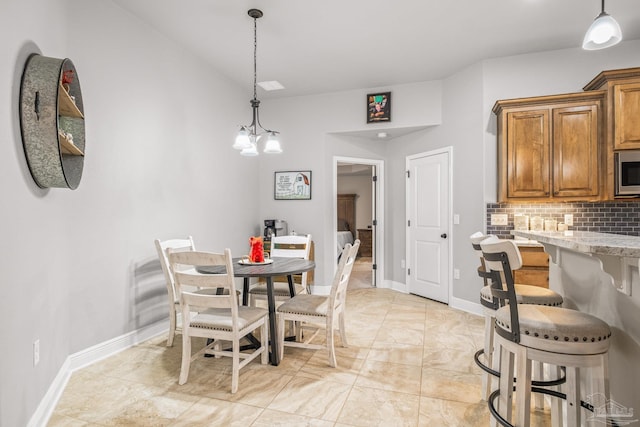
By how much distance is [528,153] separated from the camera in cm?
363

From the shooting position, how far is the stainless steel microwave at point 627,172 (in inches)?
126

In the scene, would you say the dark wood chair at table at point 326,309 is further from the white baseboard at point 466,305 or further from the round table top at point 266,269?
the white baseboard at point 466,305

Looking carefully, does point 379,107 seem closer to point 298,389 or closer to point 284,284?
point 284,284

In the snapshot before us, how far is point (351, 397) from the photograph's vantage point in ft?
7.27

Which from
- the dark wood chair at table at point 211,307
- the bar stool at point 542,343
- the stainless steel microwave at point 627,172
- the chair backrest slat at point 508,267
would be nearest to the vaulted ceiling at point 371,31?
the stainless steel microwave at point 627,172

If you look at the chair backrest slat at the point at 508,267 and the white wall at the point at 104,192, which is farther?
the white wall at the point at 104,192

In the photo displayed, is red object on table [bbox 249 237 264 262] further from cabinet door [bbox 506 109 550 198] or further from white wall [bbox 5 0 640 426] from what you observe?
cabinet door [bbox 506 109 550 198]

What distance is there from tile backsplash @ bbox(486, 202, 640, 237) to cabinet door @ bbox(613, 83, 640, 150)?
0.71 m

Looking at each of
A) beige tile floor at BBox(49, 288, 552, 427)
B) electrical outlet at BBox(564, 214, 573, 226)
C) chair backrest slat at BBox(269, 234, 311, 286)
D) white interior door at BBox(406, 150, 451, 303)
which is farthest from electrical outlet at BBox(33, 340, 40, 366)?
electrical outlet at BBox(564, 214, 573, 226)

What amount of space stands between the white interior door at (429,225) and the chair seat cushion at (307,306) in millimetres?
2420

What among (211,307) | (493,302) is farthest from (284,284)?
(493,302)

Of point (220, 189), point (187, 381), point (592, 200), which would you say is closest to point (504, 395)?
point (187, 381)

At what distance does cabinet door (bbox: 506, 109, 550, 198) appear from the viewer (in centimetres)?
358

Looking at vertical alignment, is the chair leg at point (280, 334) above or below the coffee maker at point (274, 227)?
below
